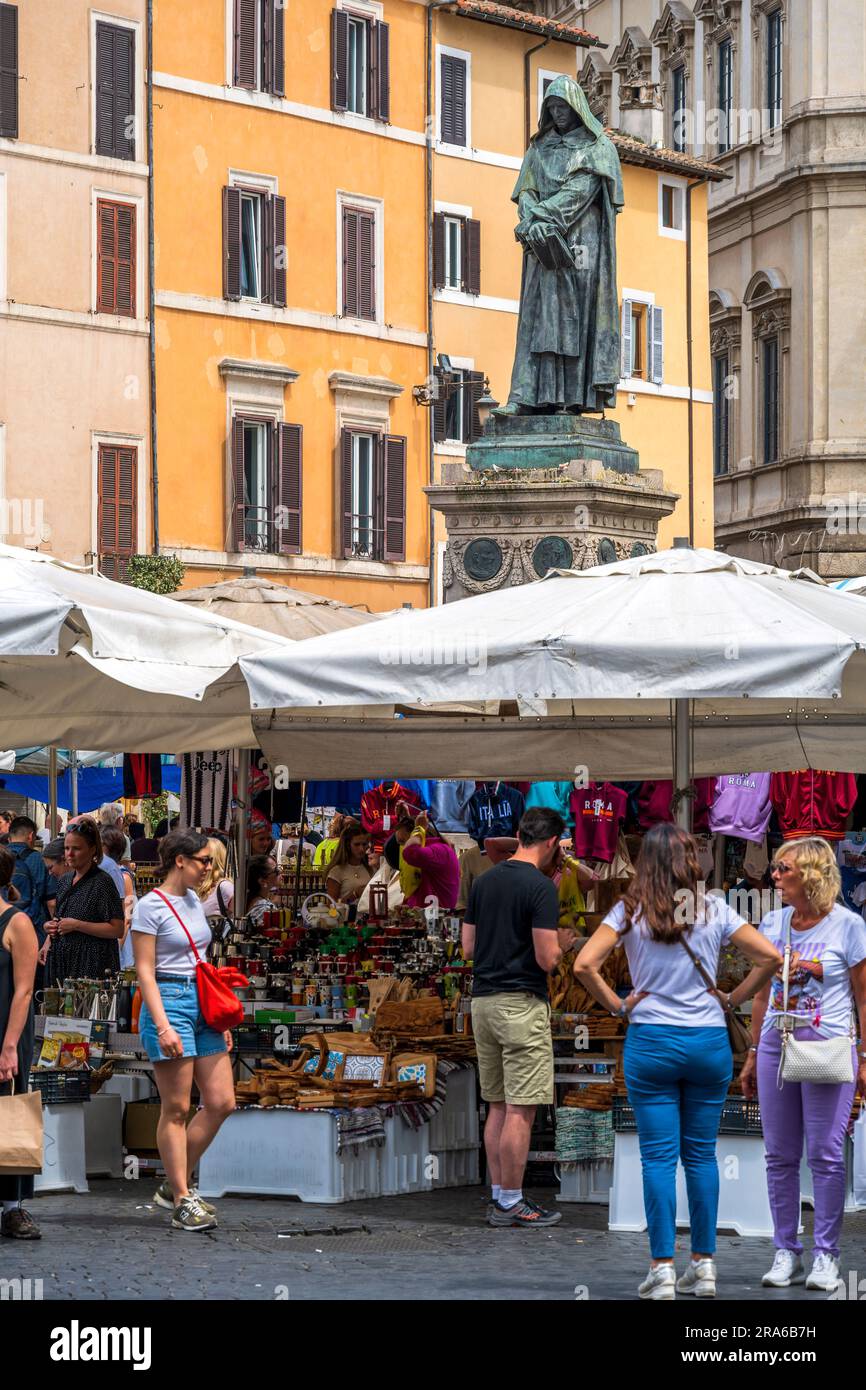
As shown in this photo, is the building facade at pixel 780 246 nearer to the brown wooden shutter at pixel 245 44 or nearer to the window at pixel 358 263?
the window at pixel 358 263

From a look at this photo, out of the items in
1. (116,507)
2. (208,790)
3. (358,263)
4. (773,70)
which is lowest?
(208,790)

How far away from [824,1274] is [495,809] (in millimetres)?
9983

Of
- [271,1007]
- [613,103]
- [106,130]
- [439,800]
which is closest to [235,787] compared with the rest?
[439,800]

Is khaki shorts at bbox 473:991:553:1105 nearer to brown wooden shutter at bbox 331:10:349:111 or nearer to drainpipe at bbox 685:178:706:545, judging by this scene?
brown wooden shutter at bbox 331:10:349:111

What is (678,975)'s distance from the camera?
25.8 feet

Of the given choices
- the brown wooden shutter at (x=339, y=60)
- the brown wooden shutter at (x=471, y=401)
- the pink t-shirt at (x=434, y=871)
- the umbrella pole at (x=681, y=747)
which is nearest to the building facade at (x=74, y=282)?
the brown wooden shutter at (x=339, y=60)

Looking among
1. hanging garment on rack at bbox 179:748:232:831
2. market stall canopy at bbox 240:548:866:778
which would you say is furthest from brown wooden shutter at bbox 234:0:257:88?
market stall canopy at bbox 240:548:866:778

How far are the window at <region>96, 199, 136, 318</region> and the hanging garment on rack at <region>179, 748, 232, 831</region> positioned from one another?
52.7ft

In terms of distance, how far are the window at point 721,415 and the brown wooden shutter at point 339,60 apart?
34.0 feet

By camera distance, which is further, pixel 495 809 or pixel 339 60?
pixel 339 60

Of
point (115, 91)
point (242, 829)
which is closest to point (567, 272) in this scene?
point (242, 829)

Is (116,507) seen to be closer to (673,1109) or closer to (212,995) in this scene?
(212,995)

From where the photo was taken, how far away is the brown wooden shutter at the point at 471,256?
38.0 m

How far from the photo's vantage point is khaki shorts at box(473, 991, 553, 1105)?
32.1ft
